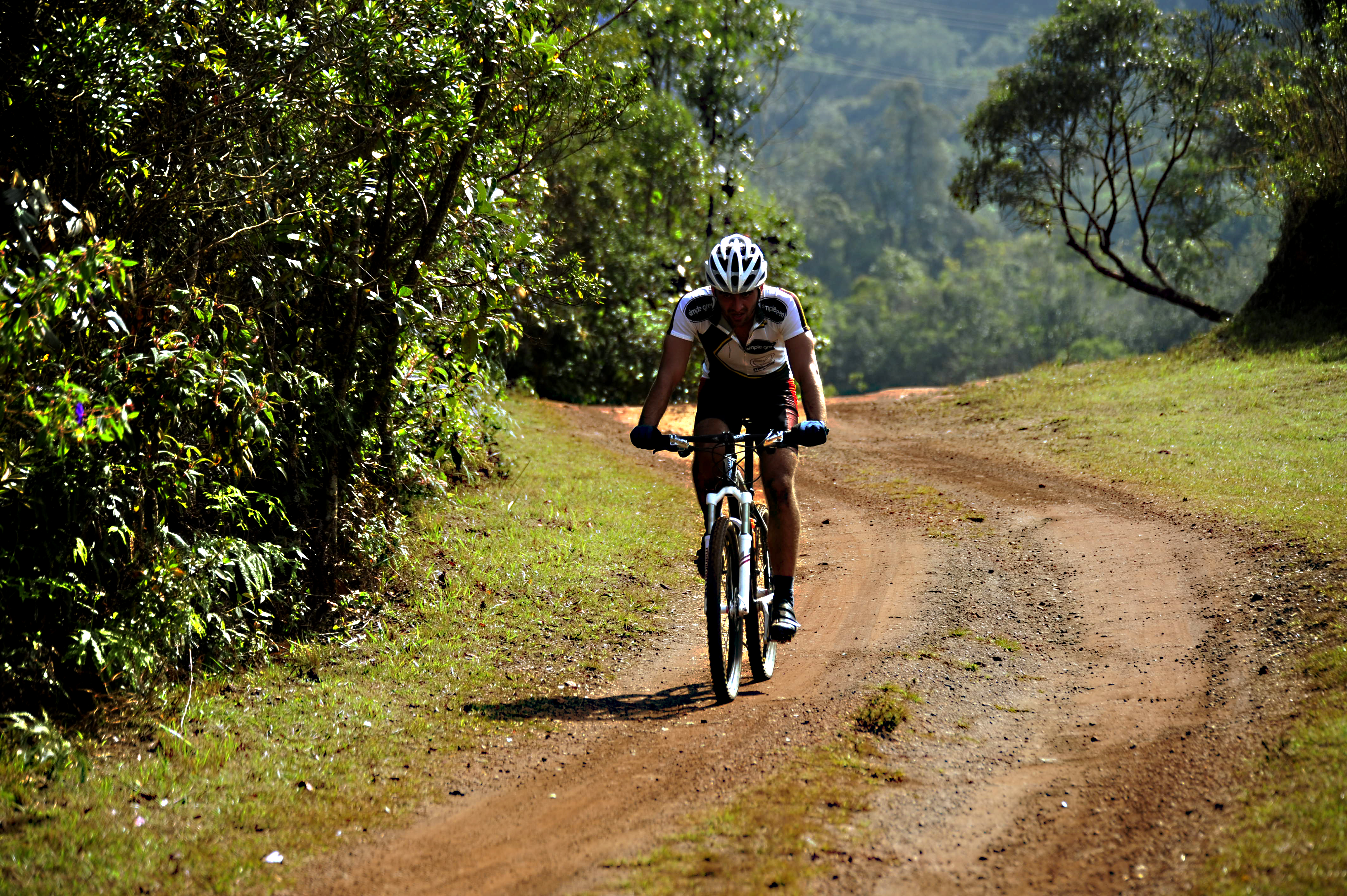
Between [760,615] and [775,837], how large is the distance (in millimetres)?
2026

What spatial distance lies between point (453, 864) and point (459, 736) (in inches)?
53.0

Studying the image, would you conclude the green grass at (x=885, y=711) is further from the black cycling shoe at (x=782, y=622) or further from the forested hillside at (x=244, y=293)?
the forested hillside at (x=244, y=293)

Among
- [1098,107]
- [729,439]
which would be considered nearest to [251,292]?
[729,439]

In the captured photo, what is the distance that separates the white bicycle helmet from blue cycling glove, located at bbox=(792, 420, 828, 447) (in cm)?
80

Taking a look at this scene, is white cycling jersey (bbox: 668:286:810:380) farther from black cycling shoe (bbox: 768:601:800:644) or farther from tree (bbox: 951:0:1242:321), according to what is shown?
tree (bbox: 951:0:1242:321)

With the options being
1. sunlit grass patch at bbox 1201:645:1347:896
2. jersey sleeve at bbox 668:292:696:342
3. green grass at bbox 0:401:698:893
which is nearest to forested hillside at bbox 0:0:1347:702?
green grass at bbox 0:401:698:893

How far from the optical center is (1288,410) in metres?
13.6

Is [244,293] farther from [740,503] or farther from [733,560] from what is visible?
[733,560]

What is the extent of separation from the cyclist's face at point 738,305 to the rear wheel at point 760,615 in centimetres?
102

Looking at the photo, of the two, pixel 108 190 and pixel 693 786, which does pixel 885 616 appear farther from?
pixel 108 190

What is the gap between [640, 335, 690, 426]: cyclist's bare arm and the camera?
5711 millimetres

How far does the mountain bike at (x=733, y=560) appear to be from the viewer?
5297mm

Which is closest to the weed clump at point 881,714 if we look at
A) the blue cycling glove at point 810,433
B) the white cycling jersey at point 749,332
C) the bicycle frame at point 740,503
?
the bicycle frame at point 740,503

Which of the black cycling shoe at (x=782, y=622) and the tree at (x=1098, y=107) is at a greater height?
the tree at (x=1098, y=107)
